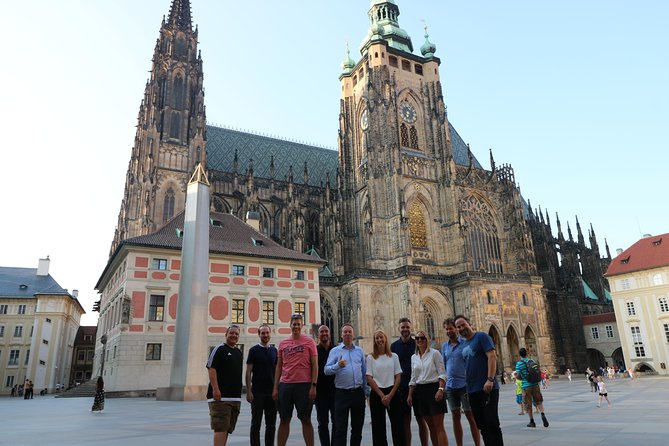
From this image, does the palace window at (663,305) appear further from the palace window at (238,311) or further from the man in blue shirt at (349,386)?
the man in blue shirt at (349,386)

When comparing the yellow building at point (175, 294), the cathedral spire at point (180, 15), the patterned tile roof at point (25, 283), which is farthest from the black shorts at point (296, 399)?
the patterned tile roof at point (25, 283)

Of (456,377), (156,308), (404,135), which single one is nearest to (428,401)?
(456,377)

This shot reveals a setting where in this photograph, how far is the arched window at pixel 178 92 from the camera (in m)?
44.4

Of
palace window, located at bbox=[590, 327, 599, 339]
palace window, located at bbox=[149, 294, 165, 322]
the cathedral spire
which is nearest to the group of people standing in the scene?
palace window, located at bbox=[149, 294, 165, 322]

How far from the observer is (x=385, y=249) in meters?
42.4

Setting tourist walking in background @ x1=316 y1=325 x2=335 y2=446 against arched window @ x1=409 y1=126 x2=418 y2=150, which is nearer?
tourist walking in background @ x1=316 y1=325 x2=335 y2=446

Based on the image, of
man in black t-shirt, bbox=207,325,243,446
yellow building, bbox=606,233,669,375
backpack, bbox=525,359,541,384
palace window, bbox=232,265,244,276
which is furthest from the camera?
yellow building, bbox=606,233,669,375

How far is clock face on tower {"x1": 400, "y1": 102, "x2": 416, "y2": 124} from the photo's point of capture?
1944 inches

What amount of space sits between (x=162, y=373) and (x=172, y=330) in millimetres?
2243

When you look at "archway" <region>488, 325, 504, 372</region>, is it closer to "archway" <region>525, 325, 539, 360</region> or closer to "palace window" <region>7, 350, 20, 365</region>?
"archway" <region>525, 325, 539, 360</region>

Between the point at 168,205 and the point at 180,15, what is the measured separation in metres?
22.2

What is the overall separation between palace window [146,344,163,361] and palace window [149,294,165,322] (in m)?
1.37

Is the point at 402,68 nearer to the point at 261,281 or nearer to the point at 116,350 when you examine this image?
the point at 261,281

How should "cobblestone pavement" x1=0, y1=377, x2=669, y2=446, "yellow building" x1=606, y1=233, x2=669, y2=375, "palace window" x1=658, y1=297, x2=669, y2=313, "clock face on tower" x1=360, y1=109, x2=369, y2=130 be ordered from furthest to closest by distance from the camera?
"clock face on tower" x1=360, y1=109, x2=369, y2=130 < "yellow building" x1=606, y1=233, x2=669, y2=375 < "palace window" x1=658, y1=297, x2=669, y2=313 < "cobblestone pavement" x1=0, y1=377, x2=669, y2=446
